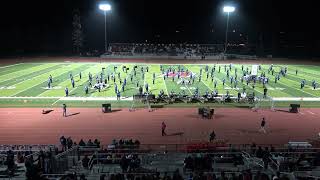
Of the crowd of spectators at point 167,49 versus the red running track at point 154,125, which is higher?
the crowd of spectators at point 167,49

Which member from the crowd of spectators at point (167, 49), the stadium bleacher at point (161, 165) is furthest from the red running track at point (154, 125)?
the crowd of spectators at point (167, 49)

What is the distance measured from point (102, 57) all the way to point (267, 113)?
5473 centimetres

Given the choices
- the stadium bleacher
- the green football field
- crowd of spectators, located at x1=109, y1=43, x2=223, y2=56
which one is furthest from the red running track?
crowd of spectators, located at x1=109, y1=43, x2=223, y2=56

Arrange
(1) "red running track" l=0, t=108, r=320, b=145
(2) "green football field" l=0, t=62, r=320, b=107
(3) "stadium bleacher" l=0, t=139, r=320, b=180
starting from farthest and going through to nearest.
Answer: (2) "green football field" l=0, t=62, r=320, b=107, (1) "red running track" l=0, t=108, r=320, b=145, (3) "stadium bleacher" l=0, t=139, r=320, b=180

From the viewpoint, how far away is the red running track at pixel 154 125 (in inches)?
898

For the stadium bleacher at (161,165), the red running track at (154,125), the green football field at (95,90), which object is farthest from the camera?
the green football field at (95,90)

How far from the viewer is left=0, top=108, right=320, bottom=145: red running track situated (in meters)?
22.8

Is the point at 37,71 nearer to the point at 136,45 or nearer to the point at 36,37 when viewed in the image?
the point at 36,37

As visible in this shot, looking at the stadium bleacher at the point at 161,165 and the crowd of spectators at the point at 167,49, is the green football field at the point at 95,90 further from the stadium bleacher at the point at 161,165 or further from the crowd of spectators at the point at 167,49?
the crowd of spectators at the point at 167,49

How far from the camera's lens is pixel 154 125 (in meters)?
25.8

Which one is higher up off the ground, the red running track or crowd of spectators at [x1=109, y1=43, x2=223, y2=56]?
crowd of spectators at [x1=109, y1=43, x2=223, y2=56]

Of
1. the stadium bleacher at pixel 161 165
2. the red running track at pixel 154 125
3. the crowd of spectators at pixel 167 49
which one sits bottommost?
the red running track at pixel 154 125

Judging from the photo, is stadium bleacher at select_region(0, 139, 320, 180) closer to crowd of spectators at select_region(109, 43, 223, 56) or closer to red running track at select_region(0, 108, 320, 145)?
red running track at select_region(0, 108, 320, 145)

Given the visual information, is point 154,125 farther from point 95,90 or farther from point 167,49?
point 167,49
